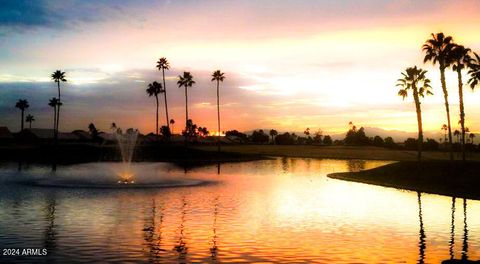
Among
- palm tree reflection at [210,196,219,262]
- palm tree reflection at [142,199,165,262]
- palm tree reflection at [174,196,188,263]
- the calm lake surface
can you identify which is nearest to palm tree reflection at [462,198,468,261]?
the calm lake surface

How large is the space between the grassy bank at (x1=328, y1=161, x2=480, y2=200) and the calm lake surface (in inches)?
196

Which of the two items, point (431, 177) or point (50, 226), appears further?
point (431, 177)

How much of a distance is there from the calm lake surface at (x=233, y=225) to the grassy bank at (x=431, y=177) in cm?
498

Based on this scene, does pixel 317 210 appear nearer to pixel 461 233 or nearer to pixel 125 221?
pixel 461 233

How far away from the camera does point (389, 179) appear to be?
61875 millimetres

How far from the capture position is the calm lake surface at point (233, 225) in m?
22.3

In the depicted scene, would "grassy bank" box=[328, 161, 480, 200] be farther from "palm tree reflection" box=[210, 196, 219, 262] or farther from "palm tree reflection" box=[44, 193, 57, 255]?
"palm tree reflection" box=[44, 193, 57, 255]

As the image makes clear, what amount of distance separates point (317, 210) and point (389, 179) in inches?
1099

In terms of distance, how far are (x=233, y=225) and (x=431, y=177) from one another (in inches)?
1422

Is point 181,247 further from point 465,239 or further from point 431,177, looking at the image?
point 431,177

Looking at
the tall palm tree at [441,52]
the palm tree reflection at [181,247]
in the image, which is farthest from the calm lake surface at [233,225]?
the tall palm tree at [441,52]

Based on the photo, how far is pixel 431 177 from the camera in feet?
188

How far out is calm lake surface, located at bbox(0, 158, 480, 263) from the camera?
22344 mm

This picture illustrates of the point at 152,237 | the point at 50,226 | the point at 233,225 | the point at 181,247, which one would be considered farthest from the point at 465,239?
the point at 50,226
